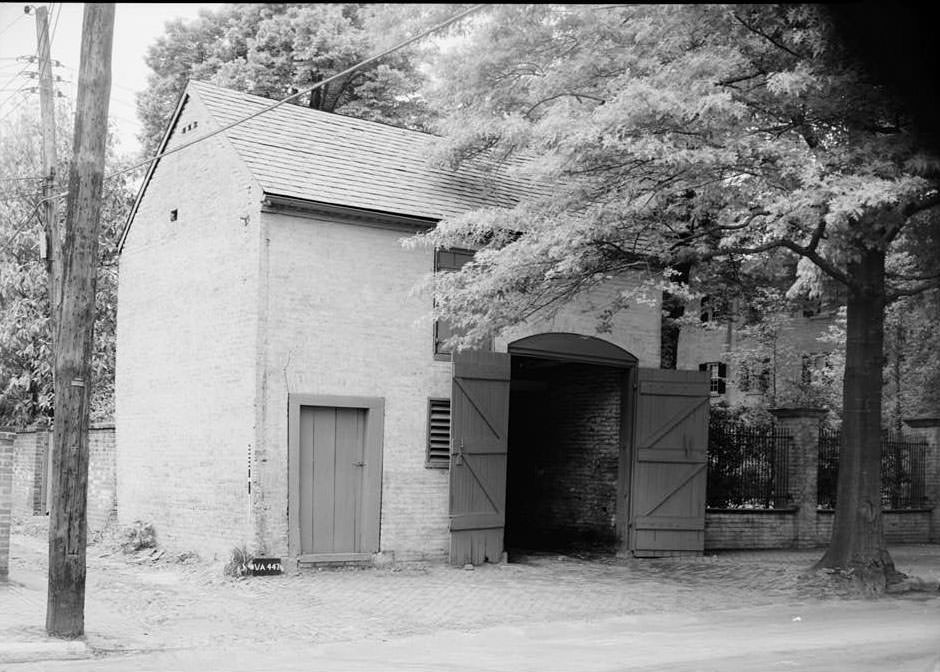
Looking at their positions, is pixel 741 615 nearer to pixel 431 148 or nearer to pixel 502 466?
pixel 502 466

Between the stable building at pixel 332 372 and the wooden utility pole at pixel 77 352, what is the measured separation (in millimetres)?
4295

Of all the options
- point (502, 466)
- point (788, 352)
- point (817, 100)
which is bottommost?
point (502, 466)

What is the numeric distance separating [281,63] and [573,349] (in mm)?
15340

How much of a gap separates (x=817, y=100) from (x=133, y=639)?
9.24 meters

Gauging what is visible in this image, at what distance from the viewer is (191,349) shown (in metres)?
15.3

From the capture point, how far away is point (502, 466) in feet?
51.1

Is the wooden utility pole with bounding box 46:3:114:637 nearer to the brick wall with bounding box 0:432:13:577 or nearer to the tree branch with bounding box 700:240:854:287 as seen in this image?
the brick wall with bounding box 0:432:13:577

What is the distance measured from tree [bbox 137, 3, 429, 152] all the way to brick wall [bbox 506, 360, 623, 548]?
Answer: 11.7 metres

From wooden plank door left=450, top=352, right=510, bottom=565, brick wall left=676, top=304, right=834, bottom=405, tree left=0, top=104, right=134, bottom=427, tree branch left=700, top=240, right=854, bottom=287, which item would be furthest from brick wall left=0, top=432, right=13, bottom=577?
brick wall left=676, top=304, right=834, bottom=405

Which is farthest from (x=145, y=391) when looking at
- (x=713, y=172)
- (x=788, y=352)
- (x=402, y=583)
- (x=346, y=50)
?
(x=788, y=352)

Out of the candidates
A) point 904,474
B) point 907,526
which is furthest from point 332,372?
point 904,474

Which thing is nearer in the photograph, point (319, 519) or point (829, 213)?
point (829, 213)

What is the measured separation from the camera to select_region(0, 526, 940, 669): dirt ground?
9.86 m

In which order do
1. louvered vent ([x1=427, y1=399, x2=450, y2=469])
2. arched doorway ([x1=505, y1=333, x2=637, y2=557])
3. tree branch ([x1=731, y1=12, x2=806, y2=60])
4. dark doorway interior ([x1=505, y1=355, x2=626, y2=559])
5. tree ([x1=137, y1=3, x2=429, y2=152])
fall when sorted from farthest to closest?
tree ([x1=137, y1=3, x2=429, y2=152]) → dark doorway interior ([x1=505, y1=355, x2=626, y2=559]) → arched doorway ([x1=505, y1=333, x2=637, y2=557]) → louvered vent ([x1=427, y1=399, x2=450, y2=469]) → tree branch ([x1=731, y1=12, x2=806, y2=60])
